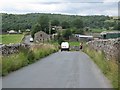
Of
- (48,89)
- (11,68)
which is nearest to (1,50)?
(11,68)

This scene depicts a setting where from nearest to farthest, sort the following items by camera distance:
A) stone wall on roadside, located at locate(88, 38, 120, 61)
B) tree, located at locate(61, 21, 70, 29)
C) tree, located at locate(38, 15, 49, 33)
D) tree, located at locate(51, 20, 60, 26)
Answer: stone wall on roadside, located at locate(88, 38, 120, 61) < tree, located at locate(38, 15, 49, 33) < tree, located at locate(61, 21, 70, 29) < tree, located at locate(51, 20, 60, 26)

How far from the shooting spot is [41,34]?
12588 cm

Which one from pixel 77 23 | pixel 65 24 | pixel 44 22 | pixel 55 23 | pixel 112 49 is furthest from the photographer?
pixel 55 23

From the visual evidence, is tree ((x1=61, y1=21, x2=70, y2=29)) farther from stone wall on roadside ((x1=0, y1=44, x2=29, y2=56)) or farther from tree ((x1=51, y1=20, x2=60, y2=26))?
stone wall on roadside ((x1=0, y1=44, x2=29, y2=56))

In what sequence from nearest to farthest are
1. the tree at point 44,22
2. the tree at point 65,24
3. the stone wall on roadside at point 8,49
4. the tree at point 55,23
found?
1. the stone wall on roadside at point 8,49
2. the tree at point 44,22
3. the tree at point 65,24
4. the tree at point 55,23

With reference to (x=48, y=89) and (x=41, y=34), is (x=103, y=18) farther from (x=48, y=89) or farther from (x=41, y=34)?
(x=48, y=89)

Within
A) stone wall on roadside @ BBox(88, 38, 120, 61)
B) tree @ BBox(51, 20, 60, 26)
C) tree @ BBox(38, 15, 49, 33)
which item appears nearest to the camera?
stone wall on roadside @ BBox(88, 38, 120, 61)

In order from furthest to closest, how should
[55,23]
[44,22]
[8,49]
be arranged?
[55,23] < [44,22] < [8,49]

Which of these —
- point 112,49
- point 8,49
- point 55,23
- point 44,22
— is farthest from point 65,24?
point 112,49

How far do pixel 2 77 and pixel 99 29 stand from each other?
13154 centimetres

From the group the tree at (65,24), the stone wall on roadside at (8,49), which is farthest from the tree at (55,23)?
the stone wall on roadside at (8,49)

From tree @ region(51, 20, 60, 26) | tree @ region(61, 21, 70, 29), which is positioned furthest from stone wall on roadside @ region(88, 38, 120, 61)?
tree @ region(51, 20, 60, 26)

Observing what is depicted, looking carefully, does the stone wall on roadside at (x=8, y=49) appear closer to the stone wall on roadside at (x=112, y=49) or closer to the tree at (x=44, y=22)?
the stone wall on roadside at (x=112, y=49)

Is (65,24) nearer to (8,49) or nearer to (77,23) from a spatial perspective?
(77,23)
